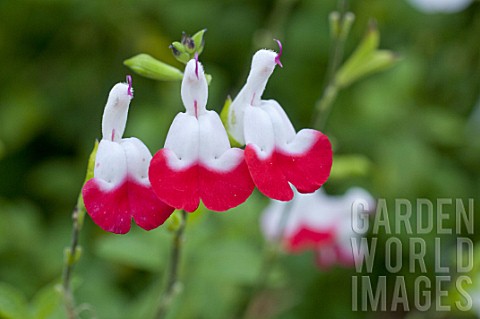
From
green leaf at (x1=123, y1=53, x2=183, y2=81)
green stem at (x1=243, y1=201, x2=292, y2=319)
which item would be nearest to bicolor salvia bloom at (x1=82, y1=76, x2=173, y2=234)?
green leaf at (x1=123, y1=53, x2=183, y2=81)

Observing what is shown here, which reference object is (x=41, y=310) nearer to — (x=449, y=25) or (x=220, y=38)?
(x=220, y=38)

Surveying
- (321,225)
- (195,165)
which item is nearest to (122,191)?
(195,165)

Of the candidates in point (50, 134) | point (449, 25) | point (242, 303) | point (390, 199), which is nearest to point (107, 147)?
point (242, 303)

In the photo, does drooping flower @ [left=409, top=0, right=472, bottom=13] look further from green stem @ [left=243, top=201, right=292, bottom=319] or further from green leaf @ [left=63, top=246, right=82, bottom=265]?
green leaf @ [left=63, top=246, right=82, bottom=265]

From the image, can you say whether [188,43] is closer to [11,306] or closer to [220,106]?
[11,306]

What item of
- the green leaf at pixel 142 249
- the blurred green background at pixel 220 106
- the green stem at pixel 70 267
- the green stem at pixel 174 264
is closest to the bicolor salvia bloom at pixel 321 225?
the blurred green background at pixel 220 106

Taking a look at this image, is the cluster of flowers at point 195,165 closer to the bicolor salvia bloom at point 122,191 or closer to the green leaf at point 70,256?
the bicolor salvia bloom at point 122,191
